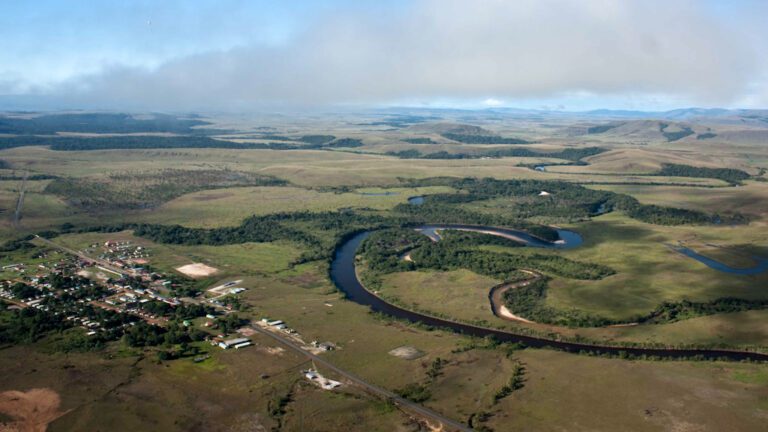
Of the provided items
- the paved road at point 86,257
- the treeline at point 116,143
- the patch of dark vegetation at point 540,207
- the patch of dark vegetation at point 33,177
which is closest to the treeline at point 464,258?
the patch of dark vegetation at point 540,207

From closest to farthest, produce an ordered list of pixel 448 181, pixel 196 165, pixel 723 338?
pixel 723 338 < pixel 448 181 < pixel 196 165

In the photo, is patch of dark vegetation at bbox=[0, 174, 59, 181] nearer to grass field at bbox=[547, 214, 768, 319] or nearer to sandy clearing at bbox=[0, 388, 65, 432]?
sandy clearing at bbox=[0, 388, 65, 432]

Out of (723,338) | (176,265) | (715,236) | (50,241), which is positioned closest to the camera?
(723,338)

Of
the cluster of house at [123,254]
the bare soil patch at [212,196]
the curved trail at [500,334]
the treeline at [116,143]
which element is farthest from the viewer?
the treeline at [116,143]

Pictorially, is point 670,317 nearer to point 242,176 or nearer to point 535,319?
point 535,319

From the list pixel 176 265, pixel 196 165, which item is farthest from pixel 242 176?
pixel 176 265

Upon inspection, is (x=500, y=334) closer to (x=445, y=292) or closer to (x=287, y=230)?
(x=445, y=292)

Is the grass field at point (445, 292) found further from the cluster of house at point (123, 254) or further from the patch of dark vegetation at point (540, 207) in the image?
the cluster of house at point (123, 254)
